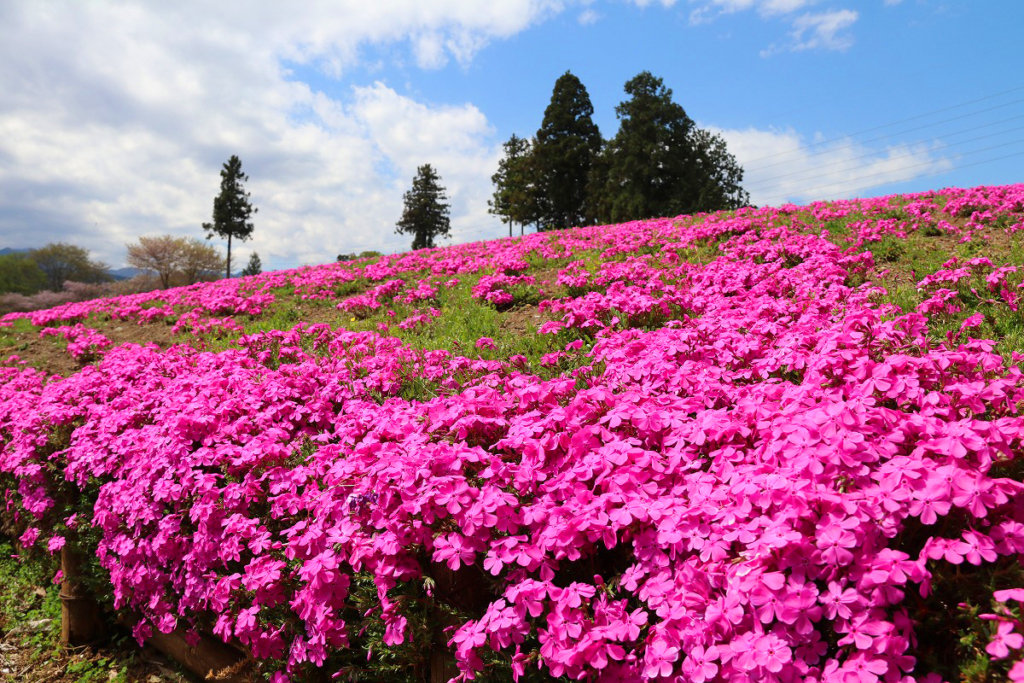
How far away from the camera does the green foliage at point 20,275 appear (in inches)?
1927

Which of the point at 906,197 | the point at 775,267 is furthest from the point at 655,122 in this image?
the point at 775,267

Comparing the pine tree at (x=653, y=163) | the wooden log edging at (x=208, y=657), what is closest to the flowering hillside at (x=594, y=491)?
the wooden log edging at (x=208, y=657)

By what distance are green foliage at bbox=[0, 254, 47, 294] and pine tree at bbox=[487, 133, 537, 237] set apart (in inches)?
1639

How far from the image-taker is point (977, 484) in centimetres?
174

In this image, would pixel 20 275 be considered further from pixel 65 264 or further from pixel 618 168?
pixel 618 168

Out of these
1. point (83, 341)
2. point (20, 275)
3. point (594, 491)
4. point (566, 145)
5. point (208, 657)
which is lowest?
point (208, 657)

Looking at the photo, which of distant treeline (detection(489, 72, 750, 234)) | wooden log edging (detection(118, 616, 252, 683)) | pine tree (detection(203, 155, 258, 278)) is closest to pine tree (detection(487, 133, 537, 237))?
distant treeline (detection(489, 72, 750, 234))

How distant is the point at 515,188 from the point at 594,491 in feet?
140

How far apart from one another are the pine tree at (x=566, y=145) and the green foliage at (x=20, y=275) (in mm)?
45752

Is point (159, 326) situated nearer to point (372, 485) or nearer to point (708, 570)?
point (372, 485)

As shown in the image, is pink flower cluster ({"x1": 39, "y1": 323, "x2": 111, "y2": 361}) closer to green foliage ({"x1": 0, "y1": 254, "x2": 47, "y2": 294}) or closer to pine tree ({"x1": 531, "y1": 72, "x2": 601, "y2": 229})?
pine tree ({"x1": 531, "y1": 72, "x2": 601, "y2": 229})

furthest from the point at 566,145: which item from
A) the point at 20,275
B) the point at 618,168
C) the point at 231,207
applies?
the point at 20,275

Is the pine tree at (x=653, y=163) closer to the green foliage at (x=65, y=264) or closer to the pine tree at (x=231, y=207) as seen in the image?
the pine tree at (x=231, y=207)

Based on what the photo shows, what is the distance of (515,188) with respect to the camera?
43.2m
